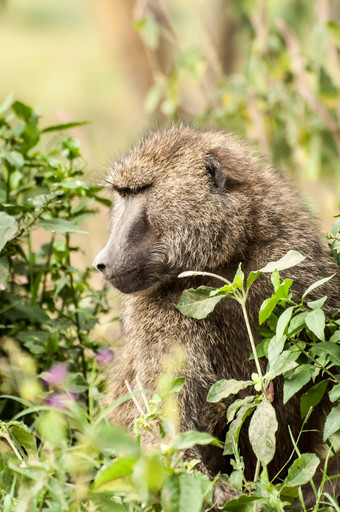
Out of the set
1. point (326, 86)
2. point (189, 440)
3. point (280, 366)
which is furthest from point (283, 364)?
point (326, 86)

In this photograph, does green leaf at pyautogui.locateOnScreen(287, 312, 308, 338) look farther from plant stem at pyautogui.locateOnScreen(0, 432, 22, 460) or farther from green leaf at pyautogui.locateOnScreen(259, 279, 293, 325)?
plant stem at pyautogui.locateOnScreen(0, 432, 22, 460)

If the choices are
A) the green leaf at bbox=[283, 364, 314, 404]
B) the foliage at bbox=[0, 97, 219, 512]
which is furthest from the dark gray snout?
the green leaf at bbox=[283, 364, 314, 404]

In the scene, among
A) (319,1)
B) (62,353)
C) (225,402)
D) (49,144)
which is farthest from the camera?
(319,1)

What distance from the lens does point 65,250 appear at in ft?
10.7

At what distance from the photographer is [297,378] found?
7.25 feet

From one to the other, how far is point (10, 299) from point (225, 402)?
107cm

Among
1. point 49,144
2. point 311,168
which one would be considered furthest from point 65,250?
point 311,168

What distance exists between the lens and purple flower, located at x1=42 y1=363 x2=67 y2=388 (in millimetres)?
2811

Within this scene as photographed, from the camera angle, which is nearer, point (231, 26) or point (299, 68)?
point (299, 68)

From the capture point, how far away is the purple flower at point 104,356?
10.7ft

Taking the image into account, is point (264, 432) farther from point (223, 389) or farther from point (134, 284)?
point (134, 284)

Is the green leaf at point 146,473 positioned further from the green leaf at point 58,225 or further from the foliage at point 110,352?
the green leaf at point 58,225

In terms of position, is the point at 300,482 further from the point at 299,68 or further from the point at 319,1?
the point at 319,1

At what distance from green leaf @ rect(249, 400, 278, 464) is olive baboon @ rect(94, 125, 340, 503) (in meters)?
0.38
